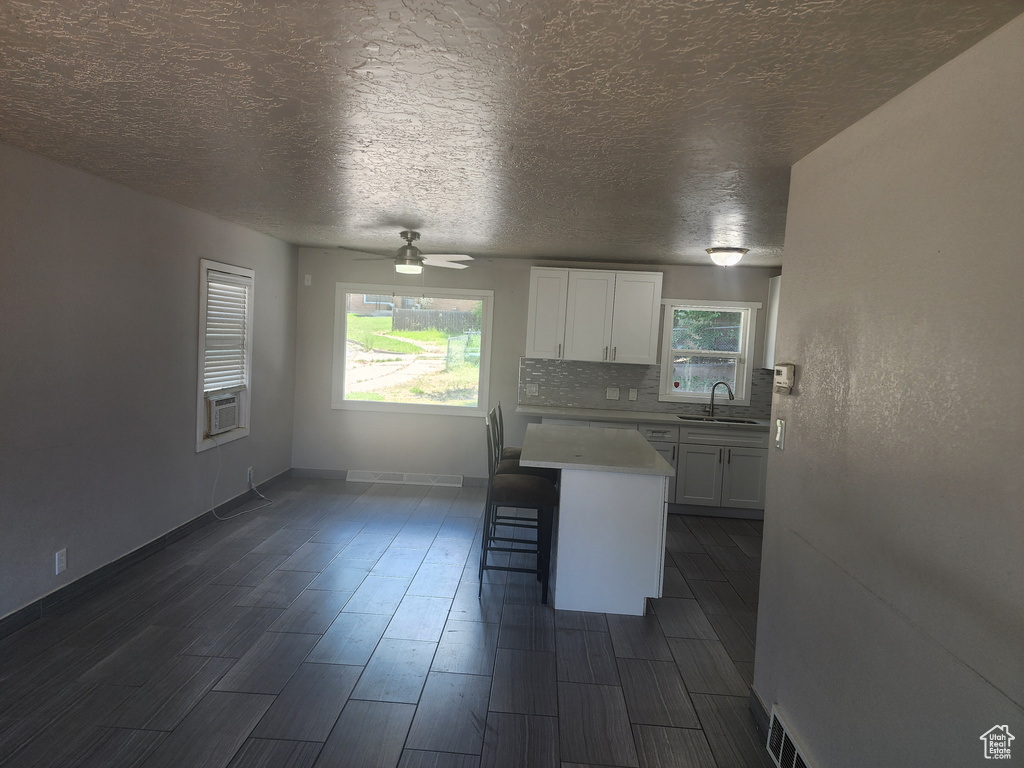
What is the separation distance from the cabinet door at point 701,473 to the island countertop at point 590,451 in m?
0.93

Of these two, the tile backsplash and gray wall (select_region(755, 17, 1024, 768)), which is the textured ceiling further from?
the tile backsplash

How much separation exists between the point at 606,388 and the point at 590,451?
2.35m

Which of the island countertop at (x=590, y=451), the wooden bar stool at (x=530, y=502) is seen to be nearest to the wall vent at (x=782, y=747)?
the island countertop at (x=590, y=451)

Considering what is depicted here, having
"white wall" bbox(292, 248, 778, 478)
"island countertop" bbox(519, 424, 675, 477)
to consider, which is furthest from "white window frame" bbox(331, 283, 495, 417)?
"island countertop" bbox(519, 424, 675, 477)

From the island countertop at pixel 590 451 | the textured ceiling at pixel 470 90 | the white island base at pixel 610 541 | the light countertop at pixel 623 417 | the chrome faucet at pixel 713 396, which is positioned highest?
the textured ceiling at pixel 470 90

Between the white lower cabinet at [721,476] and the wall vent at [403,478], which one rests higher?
the white lower cabinet at [721,476]

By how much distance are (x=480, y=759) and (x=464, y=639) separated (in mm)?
895

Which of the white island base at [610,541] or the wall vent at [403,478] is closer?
the white island base at [610,541]

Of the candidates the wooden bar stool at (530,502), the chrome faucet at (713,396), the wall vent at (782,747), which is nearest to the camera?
the wall vent at (782,747)

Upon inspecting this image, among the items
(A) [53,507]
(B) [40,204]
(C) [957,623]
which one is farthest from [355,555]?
(C) [957,623]

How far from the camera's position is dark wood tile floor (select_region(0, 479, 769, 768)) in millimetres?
2289

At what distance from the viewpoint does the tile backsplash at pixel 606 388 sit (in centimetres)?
612

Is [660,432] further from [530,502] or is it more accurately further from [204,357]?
[204,357]

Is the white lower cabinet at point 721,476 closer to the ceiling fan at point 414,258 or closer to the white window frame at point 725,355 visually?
the white window frame at point 725,355
